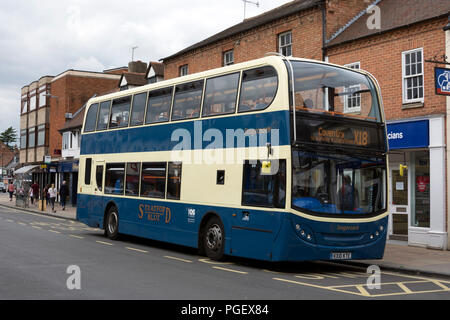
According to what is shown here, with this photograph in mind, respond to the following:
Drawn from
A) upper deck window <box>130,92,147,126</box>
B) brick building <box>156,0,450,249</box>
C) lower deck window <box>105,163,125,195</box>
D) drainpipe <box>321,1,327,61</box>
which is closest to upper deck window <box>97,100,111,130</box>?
lower deck window <box>105,163,125,195</box>

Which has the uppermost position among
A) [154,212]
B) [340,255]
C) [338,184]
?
→ [338,184]

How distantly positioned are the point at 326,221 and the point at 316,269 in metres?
1.72

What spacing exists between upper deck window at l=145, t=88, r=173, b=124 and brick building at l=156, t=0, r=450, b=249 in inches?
274

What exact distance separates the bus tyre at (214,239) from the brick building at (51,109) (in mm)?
32524

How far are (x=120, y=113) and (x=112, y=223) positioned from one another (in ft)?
11.1

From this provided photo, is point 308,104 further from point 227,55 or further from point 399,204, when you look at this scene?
point 227,55

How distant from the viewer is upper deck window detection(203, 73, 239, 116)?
11.7 m

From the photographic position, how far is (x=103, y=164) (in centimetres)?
1689

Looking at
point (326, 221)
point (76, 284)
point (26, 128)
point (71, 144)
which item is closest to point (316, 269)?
point (326, 221)

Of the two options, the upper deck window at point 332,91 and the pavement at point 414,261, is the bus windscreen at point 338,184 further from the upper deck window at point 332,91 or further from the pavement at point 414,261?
the pavement at point 414,261

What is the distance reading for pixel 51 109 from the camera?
50.2 m

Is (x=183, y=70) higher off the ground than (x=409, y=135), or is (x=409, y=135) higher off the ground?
(x=183, y=70)

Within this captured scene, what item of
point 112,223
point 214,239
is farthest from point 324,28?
point 214,239
